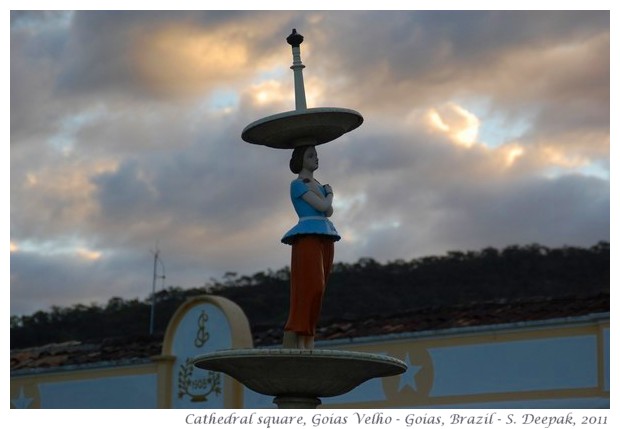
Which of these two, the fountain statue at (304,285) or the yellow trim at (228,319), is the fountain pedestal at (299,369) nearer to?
the fountain statue at (304,285)

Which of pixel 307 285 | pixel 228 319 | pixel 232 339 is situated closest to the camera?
pixel 307 285

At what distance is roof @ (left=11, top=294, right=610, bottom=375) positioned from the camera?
18.8 m

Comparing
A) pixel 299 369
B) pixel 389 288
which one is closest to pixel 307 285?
pixel 299 369

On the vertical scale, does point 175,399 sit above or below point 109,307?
below

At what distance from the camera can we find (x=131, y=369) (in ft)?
72.8

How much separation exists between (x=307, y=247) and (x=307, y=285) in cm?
33

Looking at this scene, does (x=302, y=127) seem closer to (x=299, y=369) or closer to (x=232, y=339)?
(x=299, y=369)

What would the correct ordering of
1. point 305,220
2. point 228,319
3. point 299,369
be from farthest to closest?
1. point 228,319
2. point 305,220
3. point 299,369

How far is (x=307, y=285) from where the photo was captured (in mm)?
10500

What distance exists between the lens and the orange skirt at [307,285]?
1050 cm

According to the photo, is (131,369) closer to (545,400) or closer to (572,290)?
(545,400)

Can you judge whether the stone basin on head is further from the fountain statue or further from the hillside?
the hillside
